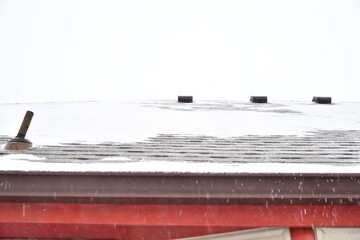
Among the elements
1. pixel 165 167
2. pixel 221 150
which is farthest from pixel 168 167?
pixel 221 150

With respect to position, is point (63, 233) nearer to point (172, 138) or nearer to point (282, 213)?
point (172, 138)

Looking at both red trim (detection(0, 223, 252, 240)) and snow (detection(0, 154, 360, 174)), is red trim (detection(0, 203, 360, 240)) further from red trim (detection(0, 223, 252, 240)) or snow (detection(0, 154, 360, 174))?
red trim (detection(0, 223, 252, 240))

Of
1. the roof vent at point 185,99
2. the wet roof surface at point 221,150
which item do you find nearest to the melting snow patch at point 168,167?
the wet roof surface at point 221,150

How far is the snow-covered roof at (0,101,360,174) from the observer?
2.54m

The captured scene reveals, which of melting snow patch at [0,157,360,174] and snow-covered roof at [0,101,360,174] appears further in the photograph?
snow-covered roof at [0,101,360,174]

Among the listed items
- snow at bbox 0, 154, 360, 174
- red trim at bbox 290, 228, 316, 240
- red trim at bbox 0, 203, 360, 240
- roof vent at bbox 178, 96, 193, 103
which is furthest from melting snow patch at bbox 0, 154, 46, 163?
roof vent at bbox 178, 96, 193, 103

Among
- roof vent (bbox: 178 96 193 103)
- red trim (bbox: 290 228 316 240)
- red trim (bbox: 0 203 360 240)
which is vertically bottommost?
red trim (bbox: 290 228 316 240)

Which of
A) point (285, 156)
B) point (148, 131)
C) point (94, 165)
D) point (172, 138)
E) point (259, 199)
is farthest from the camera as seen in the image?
point (148, 131)

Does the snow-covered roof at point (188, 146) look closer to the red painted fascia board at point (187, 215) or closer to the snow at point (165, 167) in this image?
the snow at point (165, 167)

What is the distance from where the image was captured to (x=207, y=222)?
2.64 meters

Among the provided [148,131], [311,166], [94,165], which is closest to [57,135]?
[148,131]

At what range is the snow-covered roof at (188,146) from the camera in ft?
8.34

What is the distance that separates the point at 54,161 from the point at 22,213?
466 mm

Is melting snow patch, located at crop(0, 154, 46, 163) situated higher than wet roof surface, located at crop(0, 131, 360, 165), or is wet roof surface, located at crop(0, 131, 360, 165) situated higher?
melting snow patch, located at crop(0, 154, 46, 163)
